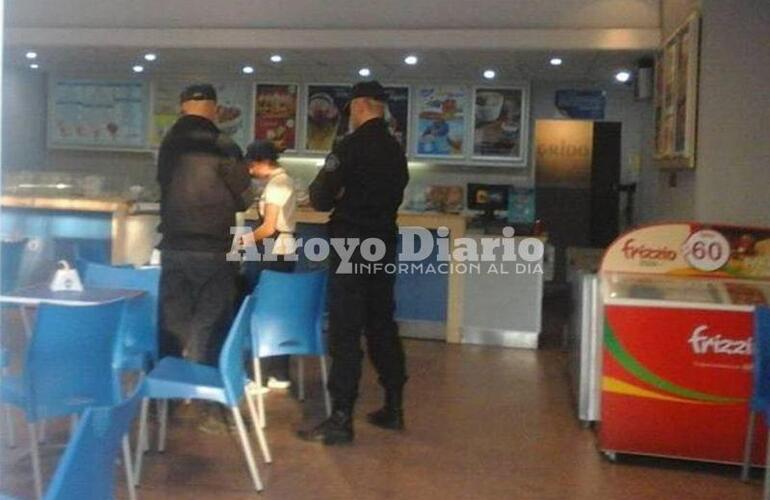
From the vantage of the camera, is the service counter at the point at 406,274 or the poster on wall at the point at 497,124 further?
the poster on wall at the point at 497,124

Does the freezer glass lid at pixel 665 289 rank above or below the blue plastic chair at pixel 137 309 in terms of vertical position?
above

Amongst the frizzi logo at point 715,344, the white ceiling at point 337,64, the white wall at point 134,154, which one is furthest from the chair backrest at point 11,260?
the frizzi logo at point 715,344

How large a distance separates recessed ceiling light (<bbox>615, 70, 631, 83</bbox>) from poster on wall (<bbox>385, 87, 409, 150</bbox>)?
6.08 ft

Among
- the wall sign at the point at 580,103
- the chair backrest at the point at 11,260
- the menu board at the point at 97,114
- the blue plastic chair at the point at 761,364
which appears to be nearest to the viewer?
the blue plastic chair at the point at 761,364

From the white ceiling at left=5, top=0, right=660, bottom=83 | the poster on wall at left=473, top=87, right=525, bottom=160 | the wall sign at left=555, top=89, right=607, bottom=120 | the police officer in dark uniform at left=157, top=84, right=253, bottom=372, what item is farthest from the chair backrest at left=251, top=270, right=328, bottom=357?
the wall sign at left=555, top=89, right=607, bottom=120

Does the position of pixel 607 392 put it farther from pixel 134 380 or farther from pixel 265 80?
pixel 265 80

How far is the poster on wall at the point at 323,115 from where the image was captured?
8.92 m

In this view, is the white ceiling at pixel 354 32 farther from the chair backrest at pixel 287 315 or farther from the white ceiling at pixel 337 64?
the chair backrest at pixel 287 315

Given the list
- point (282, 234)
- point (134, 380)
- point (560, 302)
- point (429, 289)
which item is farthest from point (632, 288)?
point (560, 302)

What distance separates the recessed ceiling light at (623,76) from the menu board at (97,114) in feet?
14.5

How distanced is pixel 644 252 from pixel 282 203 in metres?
1.89

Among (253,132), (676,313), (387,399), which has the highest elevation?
(253,132)

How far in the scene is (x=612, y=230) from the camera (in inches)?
381

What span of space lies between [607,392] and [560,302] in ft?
17.0
